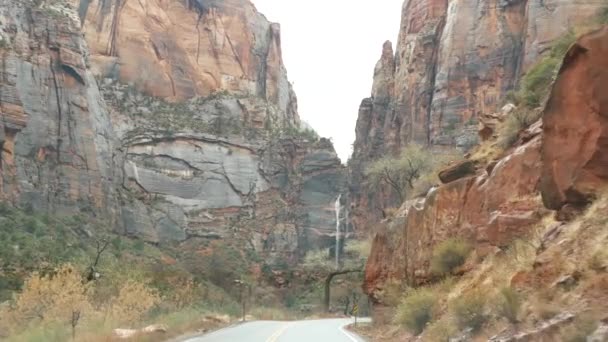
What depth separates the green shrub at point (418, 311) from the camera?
18.5m

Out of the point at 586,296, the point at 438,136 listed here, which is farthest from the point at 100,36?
the point at 586,296

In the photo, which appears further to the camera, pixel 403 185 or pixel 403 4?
pixel 403 4

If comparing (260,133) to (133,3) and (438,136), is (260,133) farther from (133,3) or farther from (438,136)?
(438,136)

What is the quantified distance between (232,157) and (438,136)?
40.2m

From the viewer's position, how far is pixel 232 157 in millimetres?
112125

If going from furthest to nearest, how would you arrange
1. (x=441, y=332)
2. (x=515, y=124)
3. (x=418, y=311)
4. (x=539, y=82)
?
(x=539, y=82)
(x=515, y=124)
(x=418, y=311)
(x=441, y=332)

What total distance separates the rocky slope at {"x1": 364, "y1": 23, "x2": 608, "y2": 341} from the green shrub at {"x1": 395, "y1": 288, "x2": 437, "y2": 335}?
0.89 meters

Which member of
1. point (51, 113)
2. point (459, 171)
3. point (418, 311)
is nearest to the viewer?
point (418, 311)

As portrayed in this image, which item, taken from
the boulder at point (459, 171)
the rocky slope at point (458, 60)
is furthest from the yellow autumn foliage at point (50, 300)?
the rocky slope at point (458, 60)

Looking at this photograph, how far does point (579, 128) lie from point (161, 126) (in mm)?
101391

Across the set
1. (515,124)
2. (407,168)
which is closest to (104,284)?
(515,124)

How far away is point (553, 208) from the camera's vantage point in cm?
1302

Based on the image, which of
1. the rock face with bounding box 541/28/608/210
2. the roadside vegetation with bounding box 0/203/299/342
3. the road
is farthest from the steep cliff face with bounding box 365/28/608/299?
the roadside vegetation with bounding box 0/203/299/342

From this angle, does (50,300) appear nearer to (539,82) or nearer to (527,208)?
(527,208)
